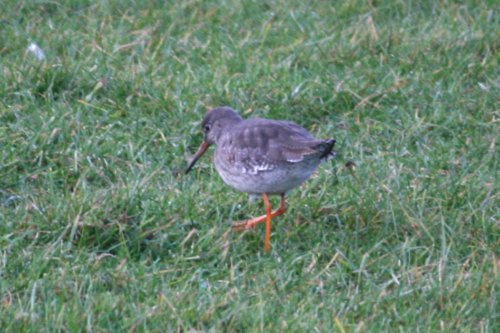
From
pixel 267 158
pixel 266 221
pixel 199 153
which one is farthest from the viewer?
pixel 199 153

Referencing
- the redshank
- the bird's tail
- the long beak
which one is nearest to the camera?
the bird's tail

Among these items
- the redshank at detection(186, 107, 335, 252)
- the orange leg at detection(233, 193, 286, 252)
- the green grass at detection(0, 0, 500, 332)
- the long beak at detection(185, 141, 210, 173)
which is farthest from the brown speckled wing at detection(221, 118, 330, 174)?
the long beak at detection(185, 141, 210, 173)

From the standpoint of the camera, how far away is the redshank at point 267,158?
6195mm

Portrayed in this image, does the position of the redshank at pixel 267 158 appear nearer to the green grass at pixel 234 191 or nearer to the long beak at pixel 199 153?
the green grass at pixel 234 191

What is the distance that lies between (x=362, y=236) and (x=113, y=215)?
1.30 metres

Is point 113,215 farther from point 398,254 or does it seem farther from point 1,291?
point 398,254

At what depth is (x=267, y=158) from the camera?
20.6ft

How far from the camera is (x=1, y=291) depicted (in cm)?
545

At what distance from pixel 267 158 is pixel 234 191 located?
72 cm

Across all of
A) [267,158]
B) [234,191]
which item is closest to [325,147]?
[267,158]

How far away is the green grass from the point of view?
5.46 meters

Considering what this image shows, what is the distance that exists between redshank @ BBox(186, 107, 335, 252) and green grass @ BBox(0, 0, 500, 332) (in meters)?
0.20

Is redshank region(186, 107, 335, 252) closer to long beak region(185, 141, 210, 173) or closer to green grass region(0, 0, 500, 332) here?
green grass region(0, 0, 500, 332)

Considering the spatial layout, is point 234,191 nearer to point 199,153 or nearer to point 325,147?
point 199,153
